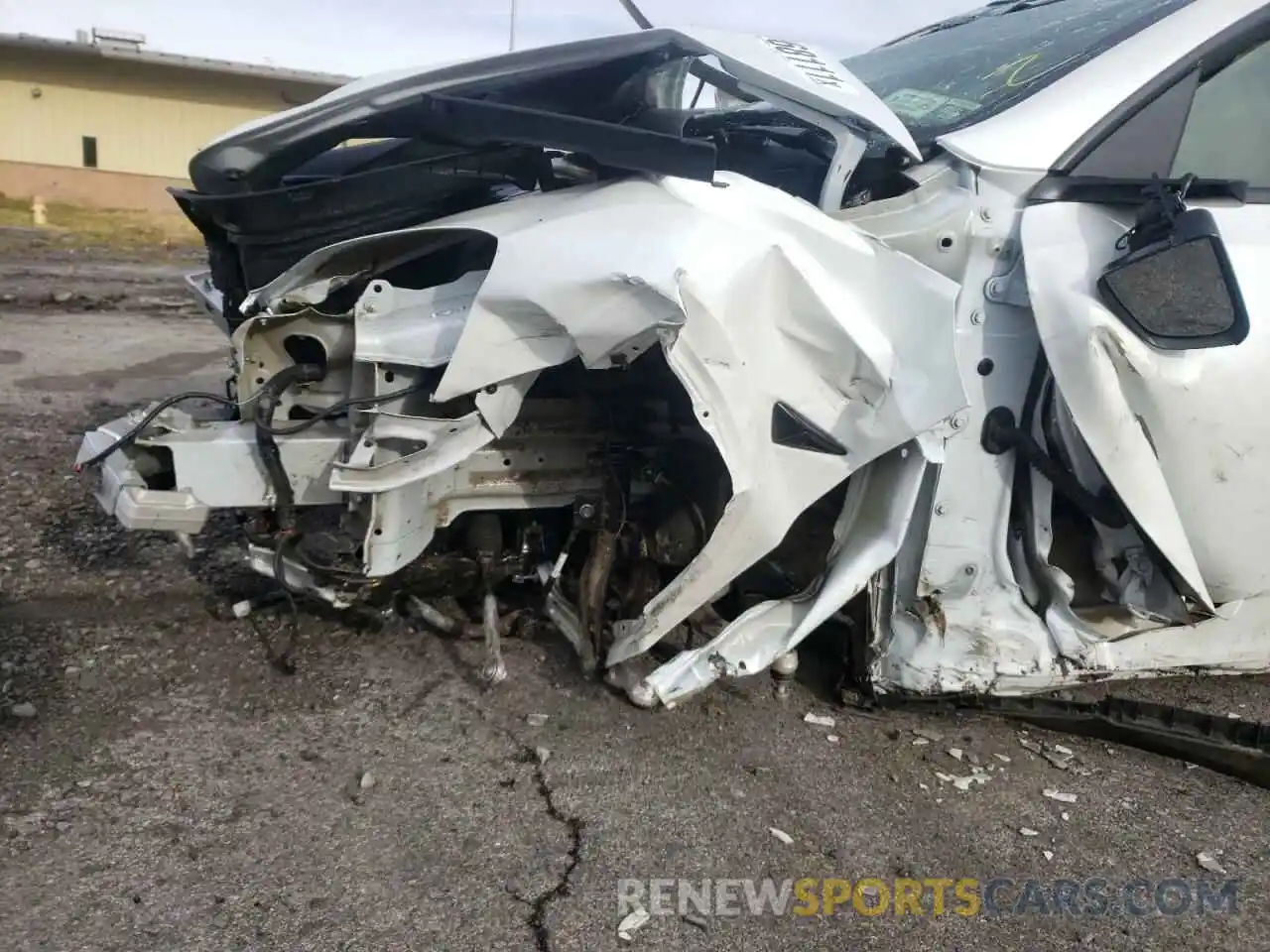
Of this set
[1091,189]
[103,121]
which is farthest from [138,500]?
[103,121]

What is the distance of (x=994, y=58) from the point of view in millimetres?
3023

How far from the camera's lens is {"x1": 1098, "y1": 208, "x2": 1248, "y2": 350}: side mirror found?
7.40 feet

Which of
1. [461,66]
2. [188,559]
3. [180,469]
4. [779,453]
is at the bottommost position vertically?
[188,559]

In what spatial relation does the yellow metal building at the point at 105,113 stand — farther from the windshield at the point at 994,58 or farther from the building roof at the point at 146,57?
the windshield at the point at 994,58

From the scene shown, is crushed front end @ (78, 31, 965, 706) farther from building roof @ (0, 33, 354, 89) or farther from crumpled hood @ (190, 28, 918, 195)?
building roof @ (0, 33, 354, 89)

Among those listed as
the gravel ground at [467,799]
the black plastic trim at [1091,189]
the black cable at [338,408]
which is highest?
the black plastic trim at [1091,189]

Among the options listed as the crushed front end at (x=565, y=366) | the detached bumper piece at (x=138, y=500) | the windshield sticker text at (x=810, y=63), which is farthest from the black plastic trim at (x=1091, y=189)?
the detached bumper piece at (x=138, y=500)

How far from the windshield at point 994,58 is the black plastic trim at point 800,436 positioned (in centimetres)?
86

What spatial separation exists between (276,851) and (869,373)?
5.58 ft

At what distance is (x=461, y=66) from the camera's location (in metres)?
2.46

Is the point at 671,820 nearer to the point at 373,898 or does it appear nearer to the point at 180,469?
the point at 373,898

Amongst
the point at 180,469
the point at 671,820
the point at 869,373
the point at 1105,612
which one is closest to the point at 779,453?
the point at 869,373

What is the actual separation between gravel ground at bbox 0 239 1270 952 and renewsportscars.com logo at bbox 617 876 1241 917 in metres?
0.03

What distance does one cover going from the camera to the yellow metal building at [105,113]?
20.9 metres
